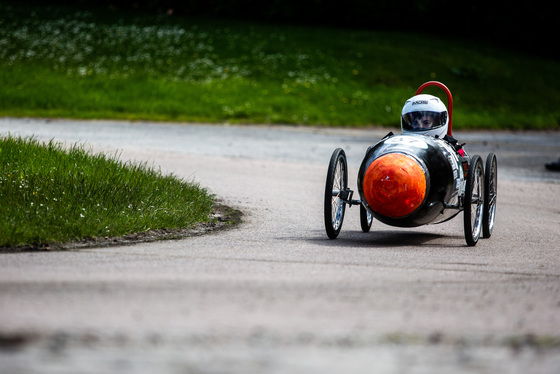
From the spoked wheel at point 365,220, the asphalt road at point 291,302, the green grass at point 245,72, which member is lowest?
the asphalt road at point 291,302

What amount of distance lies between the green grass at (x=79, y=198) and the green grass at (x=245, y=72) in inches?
547

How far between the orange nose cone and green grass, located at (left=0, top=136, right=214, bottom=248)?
189cm

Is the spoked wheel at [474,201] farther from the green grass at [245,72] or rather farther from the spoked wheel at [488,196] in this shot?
the green grass at [245,72]

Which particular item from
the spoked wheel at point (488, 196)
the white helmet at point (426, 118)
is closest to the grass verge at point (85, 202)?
the white helmet at point (426, 118)

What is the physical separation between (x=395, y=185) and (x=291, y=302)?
2.89m

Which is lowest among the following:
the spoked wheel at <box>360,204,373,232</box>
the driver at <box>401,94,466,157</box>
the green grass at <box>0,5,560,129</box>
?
the spoked wheel at <box>360,204,373,232</box>

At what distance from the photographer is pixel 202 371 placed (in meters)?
3.76

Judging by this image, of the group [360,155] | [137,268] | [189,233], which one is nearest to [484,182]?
[189,233]

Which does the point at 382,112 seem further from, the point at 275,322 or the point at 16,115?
the point at 275,322

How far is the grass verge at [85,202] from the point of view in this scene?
7.20 metres

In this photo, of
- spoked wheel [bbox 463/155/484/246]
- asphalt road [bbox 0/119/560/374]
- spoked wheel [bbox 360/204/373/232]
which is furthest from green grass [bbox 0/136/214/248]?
spoked wheel [bbox 463/155/484/246]

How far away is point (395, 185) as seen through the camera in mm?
7723

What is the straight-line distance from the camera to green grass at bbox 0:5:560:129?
82.0ft

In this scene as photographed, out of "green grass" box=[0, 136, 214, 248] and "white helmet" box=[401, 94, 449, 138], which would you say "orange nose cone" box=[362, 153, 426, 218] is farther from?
"green grass" box=[0, 136, 214, 248]
